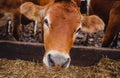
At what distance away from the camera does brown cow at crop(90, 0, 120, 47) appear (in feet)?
25.8

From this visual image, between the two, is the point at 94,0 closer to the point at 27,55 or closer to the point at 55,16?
the point at 27,55

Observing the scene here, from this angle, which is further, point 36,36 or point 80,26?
point 36,36

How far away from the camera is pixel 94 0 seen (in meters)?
8.66

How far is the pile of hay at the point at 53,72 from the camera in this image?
6.98 metres

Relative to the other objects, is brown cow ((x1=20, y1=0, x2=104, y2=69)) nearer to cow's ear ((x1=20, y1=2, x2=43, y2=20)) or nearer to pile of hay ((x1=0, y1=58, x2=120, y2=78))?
cow's ear ((x1=20, y1=2, x2=43, y2=20))

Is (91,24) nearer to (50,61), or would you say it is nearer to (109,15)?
(50,61)

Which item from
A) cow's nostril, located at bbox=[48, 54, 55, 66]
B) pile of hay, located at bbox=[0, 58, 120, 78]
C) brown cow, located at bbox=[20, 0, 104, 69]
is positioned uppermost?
brown cow, located at bbox=[20, 0, 104, 69]

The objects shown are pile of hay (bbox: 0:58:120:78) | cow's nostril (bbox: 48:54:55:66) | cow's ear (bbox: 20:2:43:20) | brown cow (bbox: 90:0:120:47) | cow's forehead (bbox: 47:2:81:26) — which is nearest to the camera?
cow's nostril (bbox: 48:54:55:66)

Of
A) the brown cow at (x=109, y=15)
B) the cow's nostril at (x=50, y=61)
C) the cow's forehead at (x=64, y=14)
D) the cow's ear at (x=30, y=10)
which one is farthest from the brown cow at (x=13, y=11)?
the cow's nostril at (x=50, y=61)

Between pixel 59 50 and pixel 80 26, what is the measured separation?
0.75 meters

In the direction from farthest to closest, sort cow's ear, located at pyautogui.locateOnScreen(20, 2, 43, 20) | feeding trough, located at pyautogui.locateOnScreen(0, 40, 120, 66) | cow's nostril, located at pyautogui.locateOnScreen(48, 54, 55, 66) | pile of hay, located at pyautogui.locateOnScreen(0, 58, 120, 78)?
1. feeding trough, located at pyautogui.locateOnScreen(0, 40, 120, 66)
2. pile of hay, located at pyautogui.locateOnScreen(0, 58, 120, 78)
3. cow's ear, located at pyautogui.locateOnScreen(20, 2, 43, 20)
4. cow's nostril, located at pyautogui.locateOnScreen(48, 54, 55, 66)

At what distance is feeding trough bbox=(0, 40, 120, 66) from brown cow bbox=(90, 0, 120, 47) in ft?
2.18

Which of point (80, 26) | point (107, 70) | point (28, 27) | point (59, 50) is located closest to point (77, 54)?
point (107, 70)

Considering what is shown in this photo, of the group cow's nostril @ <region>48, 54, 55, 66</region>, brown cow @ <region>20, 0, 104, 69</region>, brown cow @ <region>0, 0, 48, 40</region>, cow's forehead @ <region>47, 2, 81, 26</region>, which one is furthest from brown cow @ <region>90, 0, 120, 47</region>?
cow's nostril @ <region>48, 54, 55, 66</region>
